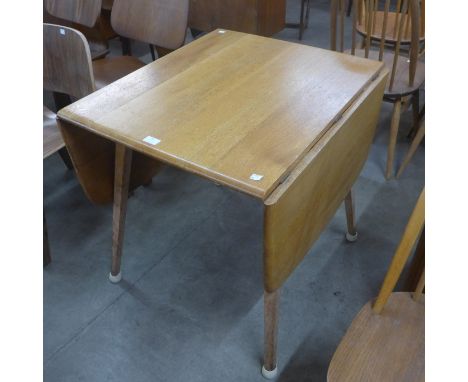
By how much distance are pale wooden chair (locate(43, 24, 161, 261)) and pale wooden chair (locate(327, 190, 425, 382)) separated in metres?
0.78

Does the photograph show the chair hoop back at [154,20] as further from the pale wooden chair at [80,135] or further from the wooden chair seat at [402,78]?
the wooden chair seat at [402,78]

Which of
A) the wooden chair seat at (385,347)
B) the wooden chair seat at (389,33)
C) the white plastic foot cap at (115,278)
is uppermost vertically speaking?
the wooden chair seat at (389,33)

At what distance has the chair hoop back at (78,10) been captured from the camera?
196 cm

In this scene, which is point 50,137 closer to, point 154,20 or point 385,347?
point 154,20

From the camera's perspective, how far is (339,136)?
1.00 meters

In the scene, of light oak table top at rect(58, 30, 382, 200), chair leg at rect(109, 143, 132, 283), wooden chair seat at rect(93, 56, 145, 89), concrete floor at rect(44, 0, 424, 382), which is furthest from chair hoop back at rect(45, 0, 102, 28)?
chair leg at rect(109, 143, 132, 283)

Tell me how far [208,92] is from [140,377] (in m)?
0.82

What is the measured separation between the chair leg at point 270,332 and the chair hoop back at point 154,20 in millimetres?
1146

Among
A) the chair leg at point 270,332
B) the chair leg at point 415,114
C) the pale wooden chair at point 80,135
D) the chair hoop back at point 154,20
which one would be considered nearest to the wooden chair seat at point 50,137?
the pale wooden chair at point 80,135

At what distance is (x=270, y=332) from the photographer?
1.12 m

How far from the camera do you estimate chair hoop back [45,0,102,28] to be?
1963 mm

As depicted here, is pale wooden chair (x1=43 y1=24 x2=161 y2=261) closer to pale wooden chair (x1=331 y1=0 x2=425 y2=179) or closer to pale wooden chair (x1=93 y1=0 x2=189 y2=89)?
pale wooden chair (x1=93 y1=0 x2=189 y2=89)

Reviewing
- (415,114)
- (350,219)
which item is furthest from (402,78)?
(350,219)

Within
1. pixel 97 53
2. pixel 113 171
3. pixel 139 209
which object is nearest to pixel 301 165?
pixel 113 171
